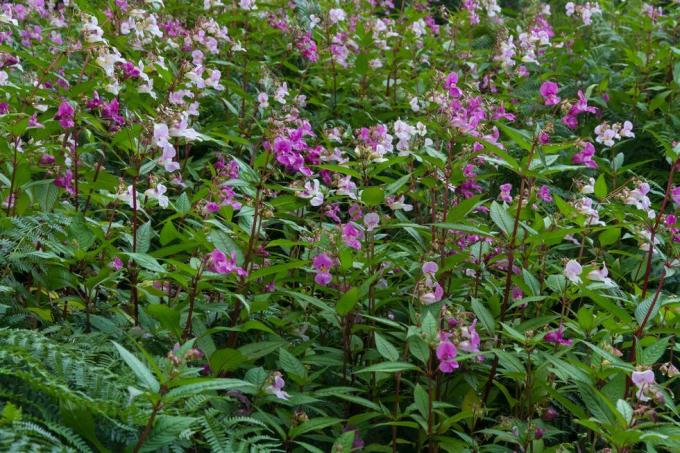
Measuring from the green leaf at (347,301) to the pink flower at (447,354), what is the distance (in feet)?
1.08

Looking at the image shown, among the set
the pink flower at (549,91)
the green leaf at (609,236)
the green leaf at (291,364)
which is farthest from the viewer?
the pink flower at (549,91)

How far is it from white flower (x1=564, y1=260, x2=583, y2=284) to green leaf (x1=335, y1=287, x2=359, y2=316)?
666 mm

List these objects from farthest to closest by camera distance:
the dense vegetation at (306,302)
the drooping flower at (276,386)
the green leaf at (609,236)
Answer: the green leaf at (609,236) → the drooping flower at (276,386) → the dense vegetation at (306,302)

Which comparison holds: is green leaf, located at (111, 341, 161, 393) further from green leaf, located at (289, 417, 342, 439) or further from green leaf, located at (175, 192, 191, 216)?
green leaf, located at (175, 192, 191, 216)

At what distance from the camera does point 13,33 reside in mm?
4879

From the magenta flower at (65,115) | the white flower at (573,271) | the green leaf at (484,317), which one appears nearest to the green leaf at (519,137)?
the white flower at (573,271)

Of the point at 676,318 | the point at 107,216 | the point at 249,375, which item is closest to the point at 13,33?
the point at 107,216

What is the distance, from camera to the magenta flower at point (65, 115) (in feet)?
9.02

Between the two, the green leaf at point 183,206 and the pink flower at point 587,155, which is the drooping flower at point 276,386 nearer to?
the green leaf at point 183,206

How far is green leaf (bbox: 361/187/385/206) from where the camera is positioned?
258 centimetres

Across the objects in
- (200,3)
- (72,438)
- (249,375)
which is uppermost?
(200,3)

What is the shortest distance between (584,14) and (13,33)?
414 centimetres

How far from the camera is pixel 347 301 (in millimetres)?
2395

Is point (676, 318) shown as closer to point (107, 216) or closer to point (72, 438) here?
point (72, 438)
